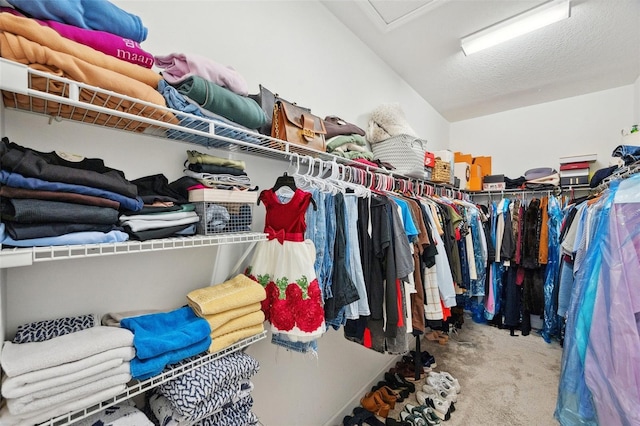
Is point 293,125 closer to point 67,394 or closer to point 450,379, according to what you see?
point 67,394

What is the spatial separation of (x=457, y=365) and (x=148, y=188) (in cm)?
301

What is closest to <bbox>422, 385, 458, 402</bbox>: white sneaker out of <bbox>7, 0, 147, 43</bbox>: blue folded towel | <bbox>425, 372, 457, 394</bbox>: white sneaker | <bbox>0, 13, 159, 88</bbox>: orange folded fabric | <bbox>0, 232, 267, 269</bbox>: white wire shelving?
<bbox>425, 372, 457, 394</bbox>: white sneaker

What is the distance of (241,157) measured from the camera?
135cm

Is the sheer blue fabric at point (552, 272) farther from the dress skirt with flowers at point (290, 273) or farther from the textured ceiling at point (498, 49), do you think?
the dress skirt with flowers at point (290, 273)

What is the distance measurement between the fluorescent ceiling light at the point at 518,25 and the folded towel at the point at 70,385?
290 centimetres

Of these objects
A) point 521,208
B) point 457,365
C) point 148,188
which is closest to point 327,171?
point 148,188

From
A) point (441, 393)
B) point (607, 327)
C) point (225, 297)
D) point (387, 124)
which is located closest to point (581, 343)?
point (607, 327)

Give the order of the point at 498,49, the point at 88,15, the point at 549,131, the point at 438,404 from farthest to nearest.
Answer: the point at 549,131 → the point at 498,49 → the point at 438,404 → the point at 88,15

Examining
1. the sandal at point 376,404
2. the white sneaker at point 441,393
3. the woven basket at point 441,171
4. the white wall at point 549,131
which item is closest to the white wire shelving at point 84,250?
the sandal at point 376,404

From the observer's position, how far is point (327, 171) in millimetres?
1651

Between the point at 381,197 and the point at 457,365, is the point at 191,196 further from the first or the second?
the point at 457,365

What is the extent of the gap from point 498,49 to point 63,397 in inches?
130

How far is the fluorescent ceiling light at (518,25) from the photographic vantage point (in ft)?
6.02

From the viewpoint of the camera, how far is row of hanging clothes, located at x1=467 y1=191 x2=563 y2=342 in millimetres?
3025
